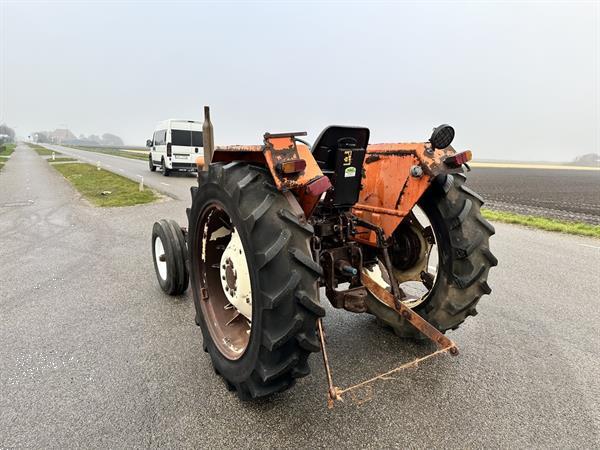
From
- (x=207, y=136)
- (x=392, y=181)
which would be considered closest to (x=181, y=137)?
(x=207, y=136)

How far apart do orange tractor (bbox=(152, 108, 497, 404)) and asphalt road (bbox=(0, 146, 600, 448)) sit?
0.82ft

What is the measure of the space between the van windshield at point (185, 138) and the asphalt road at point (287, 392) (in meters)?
13.8

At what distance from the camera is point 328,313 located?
3812mm

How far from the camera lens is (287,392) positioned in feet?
8.46

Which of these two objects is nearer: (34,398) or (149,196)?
(34,398)

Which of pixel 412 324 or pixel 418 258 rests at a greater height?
pixel 418 258

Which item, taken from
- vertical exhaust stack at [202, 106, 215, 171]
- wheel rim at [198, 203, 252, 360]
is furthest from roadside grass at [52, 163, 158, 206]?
wheel rim at [198, 203, 252, 360]

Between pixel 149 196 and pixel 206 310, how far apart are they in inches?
374

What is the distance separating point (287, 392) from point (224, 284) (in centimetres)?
85

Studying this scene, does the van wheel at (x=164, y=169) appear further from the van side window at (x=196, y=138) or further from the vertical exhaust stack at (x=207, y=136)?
the vertical exhaust stack at (x=207, y=136)

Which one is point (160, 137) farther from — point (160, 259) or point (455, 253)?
point (455, 253)

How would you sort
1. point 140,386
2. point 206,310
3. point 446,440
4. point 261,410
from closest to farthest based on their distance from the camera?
point 446,440, point 261,410, point 140,386, point 206,310

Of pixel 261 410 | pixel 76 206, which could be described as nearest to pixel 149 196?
pixel 76 206

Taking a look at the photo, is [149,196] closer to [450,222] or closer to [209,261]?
[209,261]
